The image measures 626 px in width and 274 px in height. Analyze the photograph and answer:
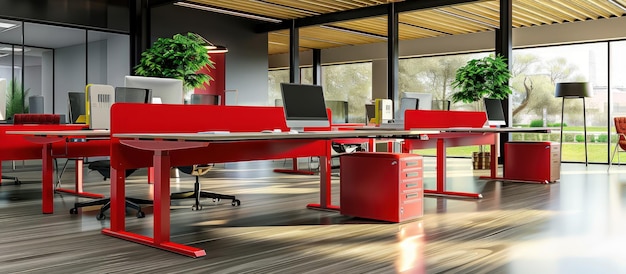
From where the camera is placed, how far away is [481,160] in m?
9.24

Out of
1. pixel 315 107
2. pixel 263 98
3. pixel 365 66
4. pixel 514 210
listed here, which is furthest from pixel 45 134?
pixel 365 66

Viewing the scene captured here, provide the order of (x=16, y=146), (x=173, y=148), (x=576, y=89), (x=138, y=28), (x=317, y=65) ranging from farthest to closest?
(x=317, y=65), (x=138, y=28), (x=576, y=89), (x=16, y=146), (x=173, y=148)

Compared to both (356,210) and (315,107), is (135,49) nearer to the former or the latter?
(315,107)

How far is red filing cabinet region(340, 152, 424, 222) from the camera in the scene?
14.3ft

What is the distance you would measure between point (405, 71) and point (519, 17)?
3.81 metres

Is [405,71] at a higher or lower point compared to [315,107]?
higher

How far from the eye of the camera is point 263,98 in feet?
40.3

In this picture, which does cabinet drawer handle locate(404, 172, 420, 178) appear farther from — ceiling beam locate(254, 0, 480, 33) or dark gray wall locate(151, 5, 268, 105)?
dark gray wall locate(151, 5, 268, 105)

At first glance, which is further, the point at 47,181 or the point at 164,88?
the point at 164,88

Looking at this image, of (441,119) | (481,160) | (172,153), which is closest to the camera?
(172,153)

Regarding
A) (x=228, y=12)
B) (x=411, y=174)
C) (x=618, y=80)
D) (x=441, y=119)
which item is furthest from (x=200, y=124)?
(x=618, y=80)

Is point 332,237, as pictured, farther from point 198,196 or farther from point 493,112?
point 493,112

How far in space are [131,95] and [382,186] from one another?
2.18 meters

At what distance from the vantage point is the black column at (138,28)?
32.3 feet
